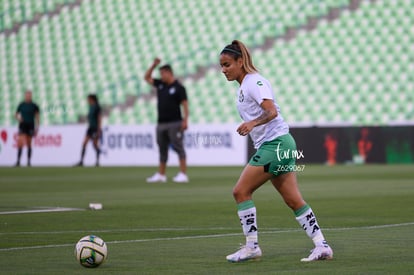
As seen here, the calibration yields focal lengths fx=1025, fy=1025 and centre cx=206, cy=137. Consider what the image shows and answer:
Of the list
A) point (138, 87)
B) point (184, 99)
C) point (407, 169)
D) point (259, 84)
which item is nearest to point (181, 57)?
point (138, 87)

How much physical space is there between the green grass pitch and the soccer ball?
0.13m

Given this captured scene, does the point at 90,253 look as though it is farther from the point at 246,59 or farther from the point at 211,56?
the point at 211,56

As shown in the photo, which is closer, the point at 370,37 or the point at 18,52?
the point at 370,37

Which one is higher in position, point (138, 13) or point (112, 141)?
point (138, 13)

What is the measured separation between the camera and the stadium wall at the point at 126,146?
32.1 m

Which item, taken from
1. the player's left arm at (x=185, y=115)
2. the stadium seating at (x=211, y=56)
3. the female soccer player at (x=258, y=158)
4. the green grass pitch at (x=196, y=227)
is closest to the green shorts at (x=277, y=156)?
the female soccer player at (x=258, y=158)

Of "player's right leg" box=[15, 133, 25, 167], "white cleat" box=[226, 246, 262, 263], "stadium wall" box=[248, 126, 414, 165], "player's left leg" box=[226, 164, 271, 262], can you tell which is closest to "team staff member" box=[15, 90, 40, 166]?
"player's right leg" box=[15, 133, 25, 167]

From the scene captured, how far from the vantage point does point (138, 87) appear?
123ft

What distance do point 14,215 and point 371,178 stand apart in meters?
10.9

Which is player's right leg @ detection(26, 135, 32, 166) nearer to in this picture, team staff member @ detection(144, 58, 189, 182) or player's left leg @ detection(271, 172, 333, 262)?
team staff member @ detection(144, 58, 189, 182)

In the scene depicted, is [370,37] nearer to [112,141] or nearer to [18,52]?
[112,141]

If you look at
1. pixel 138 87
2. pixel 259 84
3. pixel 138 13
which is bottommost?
pixel 259 84

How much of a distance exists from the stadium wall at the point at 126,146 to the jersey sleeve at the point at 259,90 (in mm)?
21771

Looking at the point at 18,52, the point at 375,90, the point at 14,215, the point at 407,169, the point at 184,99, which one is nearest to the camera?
the point at 14,215
